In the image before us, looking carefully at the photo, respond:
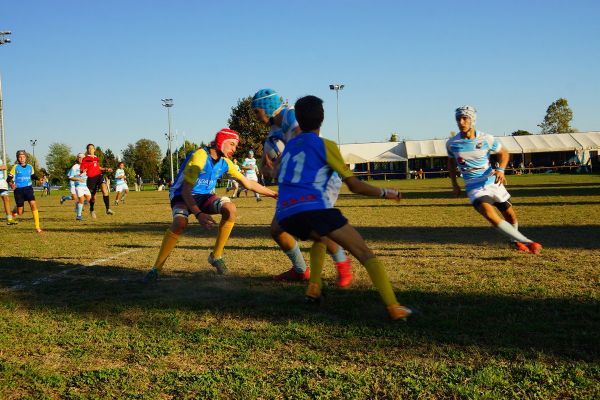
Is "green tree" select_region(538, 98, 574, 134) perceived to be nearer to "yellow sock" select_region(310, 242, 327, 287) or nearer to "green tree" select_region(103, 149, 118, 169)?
"green tree" select_region(103, 149, 118, 169)

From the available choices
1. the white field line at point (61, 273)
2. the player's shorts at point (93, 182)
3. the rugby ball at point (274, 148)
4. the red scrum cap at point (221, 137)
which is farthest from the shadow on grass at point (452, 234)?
the player's shorts at point (93, 182)

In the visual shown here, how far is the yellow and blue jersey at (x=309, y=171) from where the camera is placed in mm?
4504

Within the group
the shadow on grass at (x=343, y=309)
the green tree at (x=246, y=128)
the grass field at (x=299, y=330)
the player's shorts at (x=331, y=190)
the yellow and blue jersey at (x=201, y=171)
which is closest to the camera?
the grass field at (x=299, y=330)

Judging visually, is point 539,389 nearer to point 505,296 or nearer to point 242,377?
point 242,377

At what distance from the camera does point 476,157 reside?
7.95 metres

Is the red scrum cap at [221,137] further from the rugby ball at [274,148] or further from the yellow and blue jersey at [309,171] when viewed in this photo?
the yellow and blue jersey at [309,171]

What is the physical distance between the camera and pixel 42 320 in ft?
15.6

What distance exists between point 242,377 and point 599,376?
204cm

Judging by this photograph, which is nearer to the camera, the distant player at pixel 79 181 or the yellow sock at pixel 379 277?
the yellow sock at pixel 379 277

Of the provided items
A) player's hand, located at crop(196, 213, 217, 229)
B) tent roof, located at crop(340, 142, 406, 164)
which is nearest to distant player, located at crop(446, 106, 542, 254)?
player's hand, located at crop(196, 213, 217, 229)

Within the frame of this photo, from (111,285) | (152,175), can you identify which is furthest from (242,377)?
(152,175)

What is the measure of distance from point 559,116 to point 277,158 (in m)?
102

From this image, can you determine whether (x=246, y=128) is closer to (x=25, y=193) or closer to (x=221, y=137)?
(x=25, y=193)

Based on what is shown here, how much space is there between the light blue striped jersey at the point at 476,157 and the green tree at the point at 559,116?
97.3 metres
